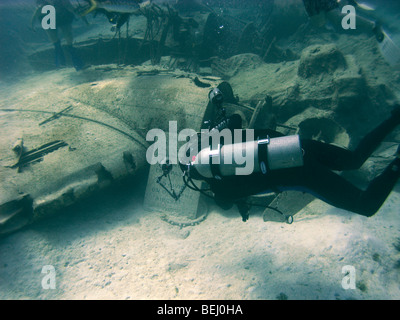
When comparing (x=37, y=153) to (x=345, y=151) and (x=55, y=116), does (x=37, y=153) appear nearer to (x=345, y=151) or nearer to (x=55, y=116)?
(x=55, y=116)

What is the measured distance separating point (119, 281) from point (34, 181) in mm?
2510

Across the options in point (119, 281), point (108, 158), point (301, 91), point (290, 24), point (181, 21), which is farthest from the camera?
point (290, 24)

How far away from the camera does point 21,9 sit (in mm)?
20109

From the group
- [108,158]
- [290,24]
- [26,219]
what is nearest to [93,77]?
[108,158]

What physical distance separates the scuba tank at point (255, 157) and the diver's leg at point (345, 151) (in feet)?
2.02

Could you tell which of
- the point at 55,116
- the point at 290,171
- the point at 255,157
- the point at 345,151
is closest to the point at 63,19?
the point at 55,116

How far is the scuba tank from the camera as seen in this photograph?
8.27 ft

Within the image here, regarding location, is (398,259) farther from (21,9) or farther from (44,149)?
(21,9)

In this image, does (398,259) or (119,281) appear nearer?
(398,259)

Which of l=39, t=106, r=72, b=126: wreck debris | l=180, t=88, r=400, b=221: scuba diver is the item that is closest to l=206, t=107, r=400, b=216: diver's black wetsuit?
l=180, t=88, r=400, b=221: scuba diver

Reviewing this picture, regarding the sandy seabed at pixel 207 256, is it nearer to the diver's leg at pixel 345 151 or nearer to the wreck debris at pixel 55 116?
the diver's leg at pixel 345 151

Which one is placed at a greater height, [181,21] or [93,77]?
Result: [181,21]

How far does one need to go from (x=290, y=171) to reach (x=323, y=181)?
21.3 inches

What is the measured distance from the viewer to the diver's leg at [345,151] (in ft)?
10.1
